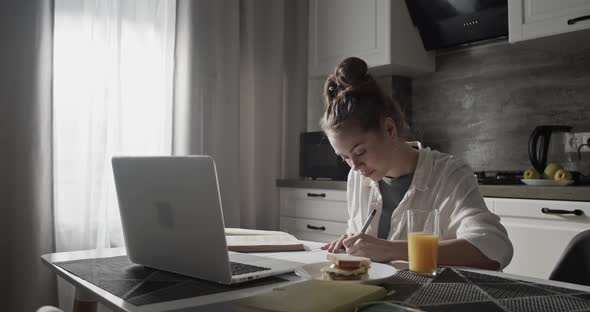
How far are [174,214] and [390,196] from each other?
79cm

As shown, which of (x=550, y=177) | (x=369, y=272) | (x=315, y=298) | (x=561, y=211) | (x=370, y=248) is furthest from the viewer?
(x=550, y=177)

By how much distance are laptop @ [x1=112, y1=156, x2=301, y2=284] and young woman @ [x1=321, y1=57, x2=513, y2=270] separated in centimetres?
40

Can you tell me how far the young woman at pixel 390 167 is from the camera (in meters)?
1.44

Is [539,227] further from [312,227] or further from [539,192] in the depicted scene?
[312,227]

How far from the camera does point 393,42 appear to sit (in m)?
3.10

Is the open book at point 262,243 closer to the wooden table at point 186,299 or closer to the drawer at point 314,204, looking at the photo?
the wooden table at point 186,299

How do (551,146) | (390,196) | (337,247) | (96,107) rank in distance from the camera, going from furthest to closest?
(96,107), (551,146), (390,196), (337,247)

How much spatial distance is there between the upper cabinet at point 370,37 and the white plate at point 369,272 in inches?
84.5

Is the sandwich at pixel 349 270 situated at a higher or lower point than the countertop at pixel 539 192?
lower

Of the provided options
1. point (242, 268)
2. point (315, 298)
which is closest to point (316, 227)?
point (242, 268)

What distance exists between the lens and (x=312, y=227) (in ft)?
10.6

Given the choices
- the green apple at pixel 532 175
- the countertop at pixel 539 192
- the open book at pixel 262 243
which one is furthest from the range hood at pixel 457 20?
the open book at pixel 262 243

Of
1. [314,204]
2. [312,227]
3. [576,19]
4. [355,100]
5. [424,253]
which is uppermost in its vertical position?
[576,19]

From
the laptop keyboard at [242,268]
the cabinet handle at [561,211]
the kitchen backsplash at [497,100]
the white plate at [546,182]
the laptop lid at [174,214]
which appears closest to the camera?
the laptop lid at [174,214]
